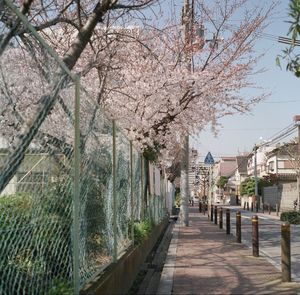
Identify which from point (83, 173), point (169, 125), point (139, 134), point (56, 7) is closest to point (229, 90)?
point (169, 125)

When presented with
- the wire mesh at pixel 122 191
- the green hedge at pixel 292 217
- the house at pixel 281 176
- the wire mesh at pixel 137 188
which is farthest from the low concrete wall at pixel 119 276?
the house at pixel 281 176

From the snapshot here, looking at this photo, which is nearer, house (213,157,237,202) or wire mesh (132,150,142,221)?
wire mesh (132,150,142,221)

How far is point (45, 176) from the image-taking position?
438cm

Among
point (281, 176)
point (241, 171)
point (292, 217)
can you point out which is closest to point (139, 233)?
point (292, 217)

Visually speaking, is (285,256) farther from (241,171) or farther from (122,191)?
(241,171)

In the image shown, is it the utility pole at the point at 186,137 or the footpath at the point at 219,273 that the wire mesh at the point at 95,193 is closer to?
the footpath at the point at 219,273

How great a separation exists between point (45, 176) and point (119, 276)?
2.83m

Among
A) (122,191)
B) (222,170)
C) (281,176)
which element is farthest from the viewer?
(222,170)

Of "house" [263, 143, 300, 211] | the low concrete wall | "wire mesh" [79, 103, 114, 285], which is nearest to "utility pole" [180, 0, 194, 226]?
the low concrete wall

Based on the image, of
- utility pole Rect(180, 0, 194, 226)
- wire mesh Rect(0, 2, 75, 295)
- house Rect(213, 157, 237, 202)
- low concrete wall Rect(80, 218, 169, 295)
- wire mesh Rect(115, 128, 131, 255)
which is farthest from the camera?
house Rect(213, 157, 237, 202)

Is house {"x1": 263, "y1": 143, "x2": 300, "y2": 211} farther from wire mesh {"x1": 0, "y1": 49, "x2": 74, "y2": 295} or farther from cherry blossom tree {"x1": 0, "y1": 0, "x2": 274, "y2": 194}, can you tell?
wire mesh {"x1": 0, "y1": 49, "x2": 74, "y2": 295}

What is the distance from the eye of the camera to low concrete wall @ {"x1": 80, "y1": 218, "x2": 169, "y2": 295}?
5.27 metres

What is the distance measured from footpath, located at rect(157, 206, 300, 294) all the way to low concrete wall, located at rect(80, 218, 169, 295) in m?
0.50

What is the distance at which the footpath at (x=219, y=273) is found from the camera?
Answer: 7.85 m
